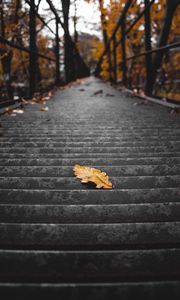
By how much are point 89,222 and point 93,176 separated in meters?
0.31

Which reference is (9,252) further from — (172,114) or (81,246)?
(172,114)

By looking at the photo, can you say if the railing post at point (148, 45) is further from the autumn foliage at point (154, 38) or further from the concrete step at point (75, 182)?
the autumn foliage at point (154, 38)

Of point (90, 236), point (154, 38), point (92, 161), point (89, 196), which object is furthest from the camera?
point (154, 38)

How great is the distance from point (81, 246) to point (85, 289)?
173 mm

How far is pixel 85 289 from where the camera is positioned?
0.67 metres

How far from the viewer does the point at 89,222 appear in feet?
3.12

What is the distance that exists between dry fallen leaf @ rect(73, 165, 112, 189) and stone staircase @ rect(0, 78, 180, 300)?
0.03m

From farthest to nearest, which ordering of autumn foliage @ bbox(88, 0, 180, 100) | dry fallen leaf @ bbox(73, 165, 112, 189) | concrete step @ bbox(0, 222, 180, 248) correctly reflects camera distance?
autumn foliage @ bbox(88, 0, 180, 100) < dry fallen leaf @ bbox(73, 165, 112, 189) < concrete step @ bbox(0, 222, 180, 248)

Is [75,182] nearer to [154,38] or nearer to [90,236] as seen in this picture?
[90,236]

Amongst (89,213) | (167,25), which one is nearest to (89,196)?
(89,213)

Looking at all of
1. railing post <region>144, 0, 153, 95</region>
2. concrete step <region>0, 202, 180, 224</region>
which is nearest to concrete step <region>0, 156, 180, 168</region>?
concrete step <region>0, 202, 180, 224</region>

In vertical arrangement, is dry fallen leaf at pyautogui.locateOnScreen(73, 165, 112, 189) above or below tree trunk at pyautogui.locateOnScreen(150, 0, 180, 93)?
below

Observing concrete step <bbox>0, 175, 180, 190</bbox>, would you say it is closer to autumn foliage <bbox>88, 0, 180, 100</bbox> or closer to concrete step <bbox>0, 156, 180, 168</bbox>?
concrete step <bbox>0, 156, 180, 168</bbox>

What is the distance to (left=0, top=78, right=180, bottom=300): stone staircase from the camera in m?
0.70
